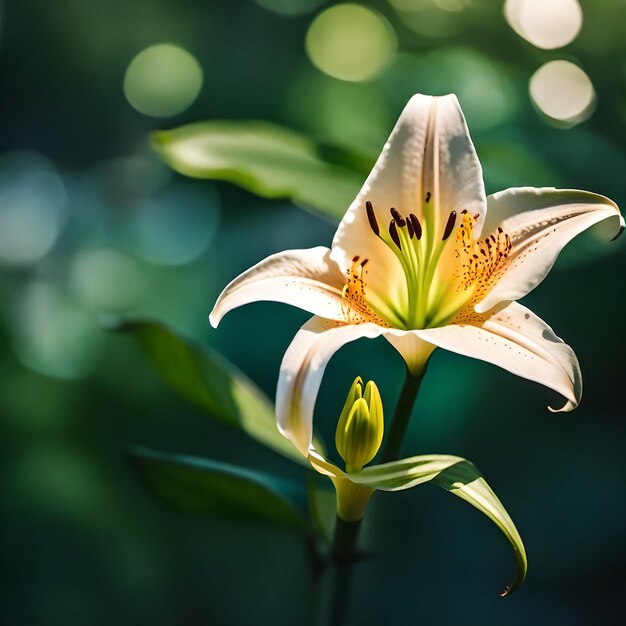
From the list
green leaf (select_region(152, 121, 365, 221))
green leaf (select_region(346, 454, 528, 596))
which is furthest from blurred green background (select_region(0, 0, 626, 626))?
green leaf (select_region(346, 454, 528, 596))

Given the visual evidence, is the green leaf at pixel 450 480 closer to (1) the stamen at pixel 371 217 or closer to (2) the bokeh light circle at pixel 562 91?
(1) the stamen at pixel 371 217

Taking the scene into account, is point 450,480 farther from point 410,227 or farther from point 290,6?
point 290,6

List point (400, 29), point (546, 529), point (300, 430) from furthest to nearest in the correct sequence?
point (400, 29), point (546, 529), point (300, 430)

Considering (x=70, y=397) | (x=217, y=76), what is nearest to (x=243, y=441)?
(x=70, y=397)

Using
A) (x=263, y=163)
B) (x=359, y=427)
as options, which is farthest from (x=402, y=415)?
(x=263, y=163)

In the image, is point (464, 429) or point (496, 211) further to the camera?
point (464, 429)

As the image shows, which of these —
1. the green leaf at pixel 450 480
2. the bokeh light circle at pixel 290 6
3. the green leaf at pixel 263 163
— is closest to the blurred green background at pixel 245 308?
the bokeh light circle at pixel 290 6

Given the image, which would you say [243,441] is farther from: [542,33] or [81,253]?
[542,33]
